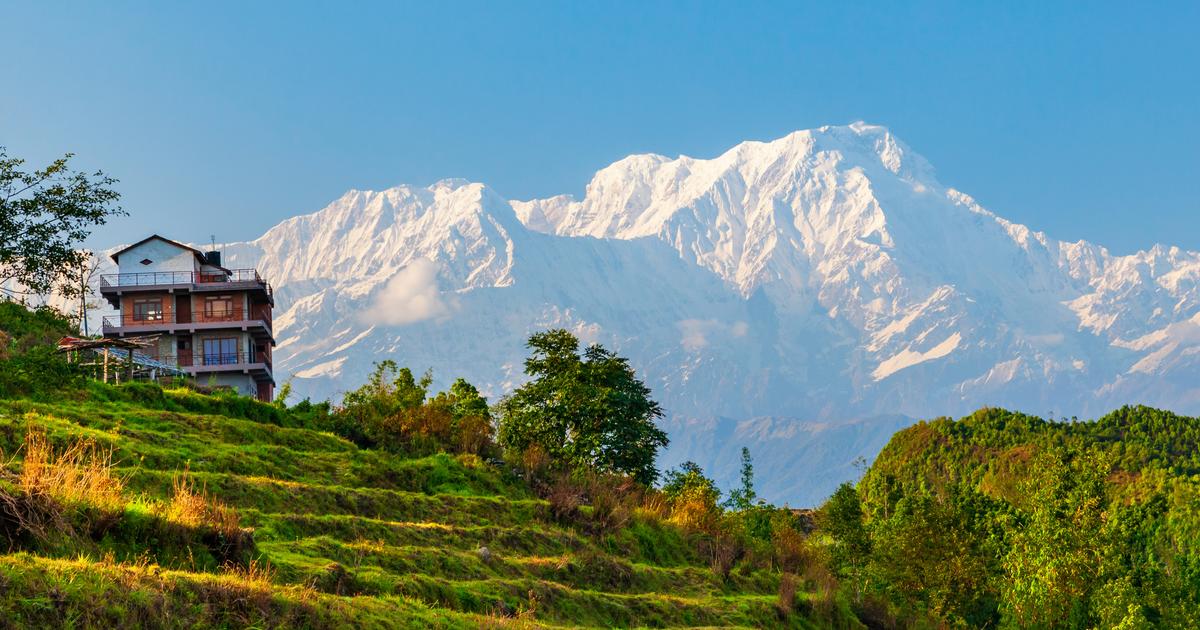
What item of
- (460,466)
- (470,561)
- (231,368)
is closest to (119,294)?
(231,368)

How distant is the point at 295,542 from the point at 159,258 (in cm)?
7596

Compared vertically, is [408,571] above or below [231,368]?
below

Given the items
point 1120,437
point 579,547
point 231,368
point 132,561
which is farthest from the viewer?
point 231,368

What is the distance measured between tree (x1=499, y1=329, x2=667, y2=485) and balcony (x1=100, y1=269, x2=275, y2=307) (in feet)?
140

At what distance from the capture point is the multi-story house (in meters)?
89.9

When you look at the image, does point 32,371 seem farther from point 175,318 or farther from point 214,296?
point 214,296

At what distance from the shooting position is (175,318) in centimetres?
9088

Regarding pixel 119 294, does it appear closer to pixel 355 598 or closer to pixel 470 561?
pixel 470 561

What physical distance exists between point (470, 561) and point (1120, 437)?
61377 mm

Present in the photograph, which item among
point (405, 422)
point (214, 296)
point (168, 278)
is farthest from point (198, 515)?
point (168, 278)

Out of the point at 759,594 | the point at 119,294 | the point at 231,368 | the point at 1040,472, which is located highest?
the point at 119,294

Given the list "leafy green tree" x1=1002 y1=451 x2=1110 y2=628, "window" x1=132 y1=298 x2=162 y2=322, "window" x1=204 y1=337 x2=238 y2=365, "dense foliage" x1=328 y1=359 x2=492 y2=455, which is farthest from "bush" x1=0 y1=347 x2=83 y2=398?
"window" x1=132 y1=298 x2=162 y2=322

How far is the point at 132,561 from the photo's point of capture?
55.6 ft

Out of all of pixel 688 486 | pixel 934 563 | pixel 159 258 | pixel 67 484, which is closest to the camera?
pixel 67 484
